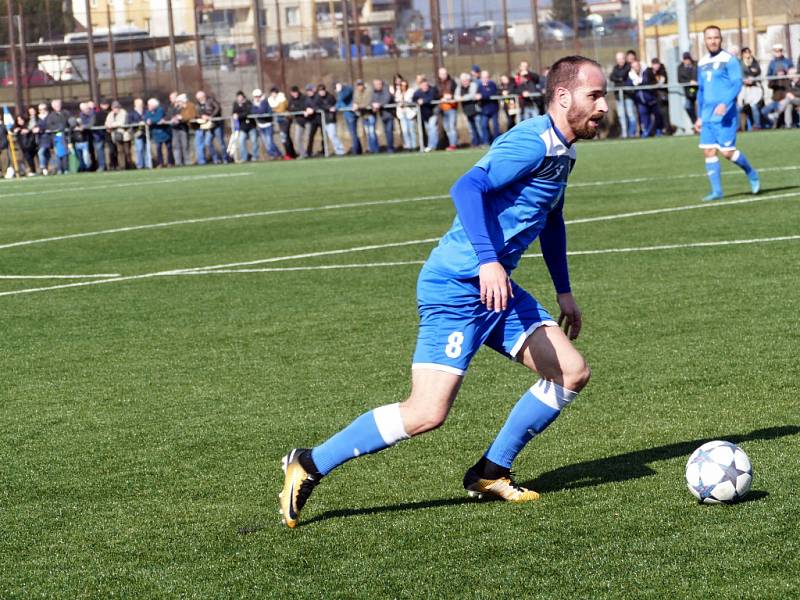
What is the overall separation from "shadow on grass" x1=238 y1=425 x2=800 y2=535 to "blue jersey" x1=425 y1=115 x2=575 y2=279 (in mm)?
894

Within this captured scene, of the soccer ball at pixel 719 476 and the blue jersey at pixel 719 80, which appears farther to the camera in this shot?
the blue jersey at pixel 719 80

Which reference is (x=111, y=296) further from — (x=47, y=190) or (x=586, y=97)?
(x=47, y=190)

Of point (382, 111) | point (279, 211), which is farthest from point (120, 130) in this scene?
point (279, 211)

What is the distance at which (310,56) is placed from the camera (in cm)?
4294

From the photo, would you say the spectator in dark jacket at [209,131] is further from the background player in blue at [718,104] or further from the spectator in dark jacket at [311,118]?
the background player in blue at [718,104]

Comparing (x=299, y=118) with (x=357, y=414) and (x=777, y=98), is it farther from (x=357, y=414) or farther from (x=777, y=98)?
(x=357, y=414)

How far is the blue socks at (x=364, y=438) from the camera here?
5102mm

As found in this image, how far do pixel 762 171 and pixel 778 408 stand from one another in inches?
552

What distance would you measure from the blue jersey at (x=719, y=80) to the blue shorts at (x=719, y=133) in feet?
0.18

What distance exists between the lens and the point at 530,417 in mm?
5332

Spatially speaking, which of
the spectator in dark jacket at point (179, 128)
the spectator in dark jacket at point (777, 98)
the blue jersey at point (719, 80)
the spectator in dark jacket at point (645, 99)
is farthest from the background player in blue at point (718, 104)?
the spectator in dark jacket at point (179, 128)

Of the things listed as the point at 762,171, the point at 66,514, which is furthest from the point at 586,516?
the point at 762,171

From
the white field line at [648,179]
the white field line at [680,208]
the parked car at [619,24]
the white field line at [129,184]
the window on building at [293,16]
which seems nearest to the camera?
the white field line at [680,208]

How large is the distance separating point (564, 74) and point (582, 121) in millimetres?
183
